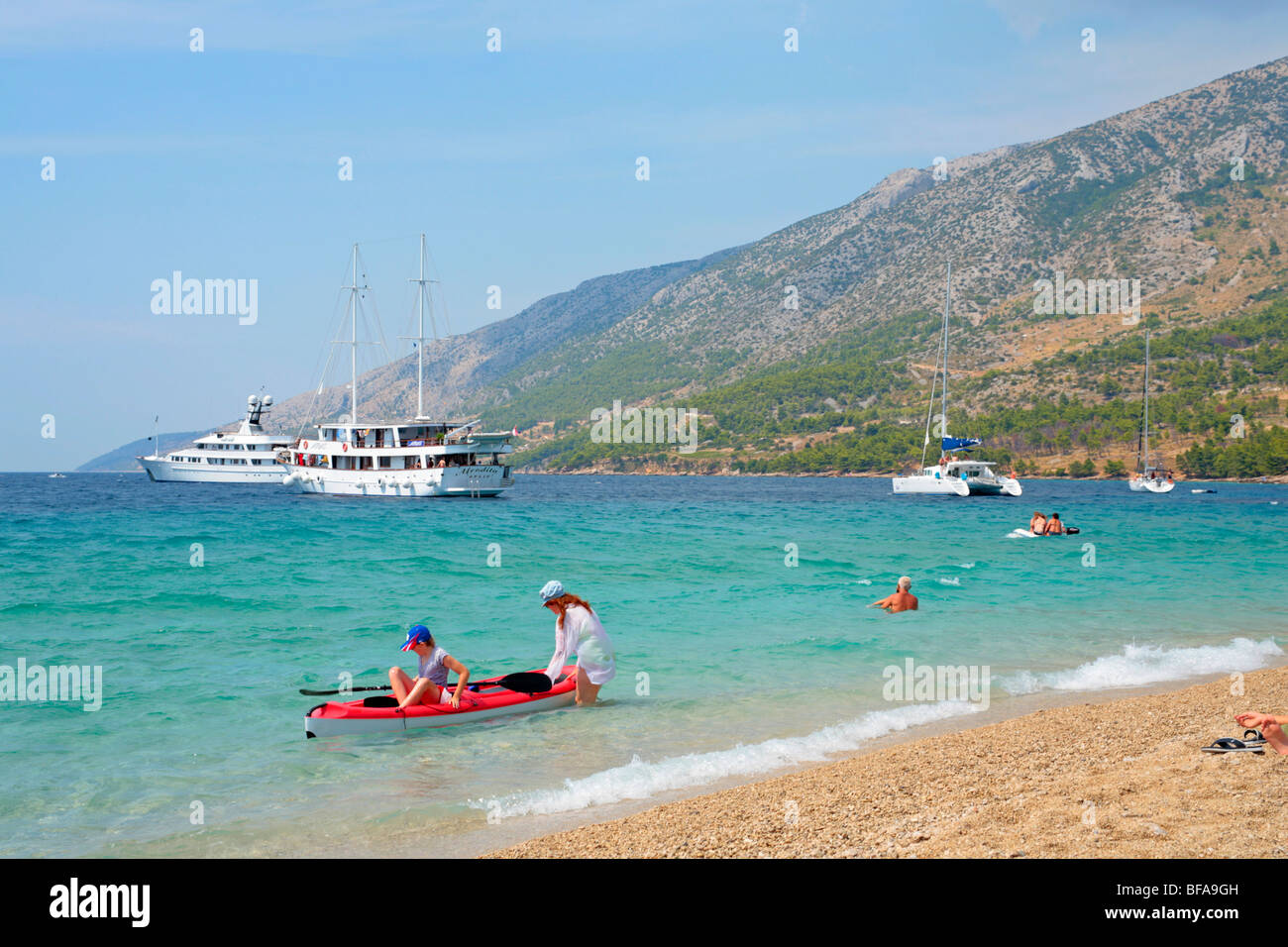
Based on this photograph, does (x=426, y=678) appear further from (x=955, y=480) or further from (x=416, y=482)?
(x=955, y=480)

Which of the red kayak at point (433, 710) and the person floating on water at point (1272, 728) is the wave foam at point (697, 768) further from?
the person floating on water at point (1272, 728)

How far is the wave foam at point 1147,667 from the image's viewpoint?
13477 mm

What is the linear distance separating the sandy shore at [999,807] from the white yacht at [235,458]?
103053mm

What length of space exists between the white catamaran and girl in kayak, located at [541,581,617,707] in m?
67.0

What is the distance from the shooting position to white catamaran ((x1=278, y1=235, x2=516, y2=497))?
77.8m

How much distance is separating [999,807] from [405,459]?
75.8 m

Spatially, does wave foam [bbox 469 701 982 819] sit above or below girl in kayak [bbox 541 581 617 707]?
below

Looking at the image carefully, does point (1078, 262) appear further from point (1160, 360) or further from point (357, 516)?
point (357, 516)

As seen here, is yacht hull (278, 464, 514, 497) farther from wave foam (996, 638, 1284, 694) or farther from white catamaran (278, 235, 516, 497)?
wave foam (996, 638, 1284, 694)
